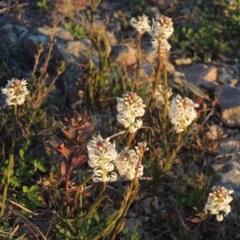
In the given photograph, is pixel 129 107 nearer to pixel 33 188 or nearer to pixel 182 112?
pixel 182 112

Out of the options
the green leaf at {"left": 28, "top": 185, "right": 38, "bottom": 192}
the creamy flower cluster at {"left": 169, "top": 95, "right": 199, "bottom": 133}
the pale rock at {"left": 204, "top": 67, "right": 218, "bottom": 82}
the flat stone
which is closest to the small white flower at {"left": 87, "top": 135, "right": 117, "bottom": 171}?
the creamy flower cluster at {"left": 169, "top": 95, "right": 199, "bottom": 133}

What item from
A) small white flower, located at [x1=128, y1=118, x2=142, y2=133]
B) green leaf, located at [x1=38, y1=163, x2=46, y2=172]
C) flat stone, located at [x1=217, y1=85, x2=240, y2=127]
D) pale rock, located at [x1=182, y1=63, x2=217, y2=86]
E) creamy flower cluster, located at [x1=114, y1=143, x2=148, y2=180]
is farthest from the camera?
pale rock, located at [x1=182, y1=63, x2=217, y2=86]

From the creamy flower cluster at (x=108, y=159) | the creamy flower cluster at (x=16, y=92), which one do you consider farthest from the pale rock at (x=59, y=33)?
the creamy flower cluster at (x=108, y=159)

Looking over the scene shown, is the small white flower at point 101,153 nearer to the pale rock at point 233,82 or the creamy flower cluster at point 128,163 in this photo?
the creamy flower cluster at point 128,163

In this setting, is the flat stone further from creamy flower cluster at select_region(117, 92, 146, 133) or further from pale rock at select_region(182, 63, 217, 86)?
creamy flower cluster at select_region(117, 92, 146, 133)

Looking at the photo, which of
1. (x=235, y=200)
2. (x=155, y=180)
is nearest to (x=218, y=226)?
(x=235, y=200)

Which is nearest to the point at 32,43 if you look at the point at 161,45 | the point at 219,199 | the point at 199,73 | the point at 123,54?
the point at 123,54
